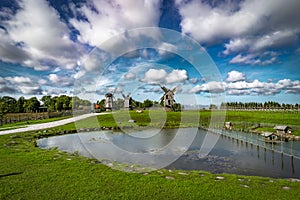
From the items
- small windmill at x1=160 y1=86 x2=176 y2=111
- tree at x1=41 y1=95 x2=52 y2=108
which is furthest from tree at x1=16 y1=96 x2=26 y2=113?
small windmill at x1=160 y1=86 x2=176 y2=111

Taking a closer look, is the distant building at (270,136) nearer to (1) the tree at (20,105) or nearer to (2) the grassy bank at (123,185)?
(2) the grassy bank at (123,185)

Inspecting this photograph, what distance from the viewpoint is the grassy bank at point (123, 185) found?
239 inches

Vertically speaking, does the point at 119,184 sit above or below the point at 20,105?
below

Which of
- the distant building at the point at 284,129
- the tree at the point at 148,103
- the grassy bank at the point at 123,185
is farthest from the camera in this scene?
the tree at the point at 148,103

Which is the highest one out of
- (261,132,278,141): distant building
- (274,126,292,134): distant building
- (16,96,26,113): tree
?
(16,96,26,113): tree

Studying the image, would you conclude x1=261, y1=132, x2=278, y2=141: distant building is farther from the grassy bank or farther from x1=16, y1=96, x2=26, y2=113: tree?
x1=16, y1=96, x2=26, y2=113: tree

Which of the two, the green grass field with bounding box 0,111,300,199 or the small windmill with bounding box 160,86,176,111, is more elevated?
the small windmill with bounding box 160,86,176,111

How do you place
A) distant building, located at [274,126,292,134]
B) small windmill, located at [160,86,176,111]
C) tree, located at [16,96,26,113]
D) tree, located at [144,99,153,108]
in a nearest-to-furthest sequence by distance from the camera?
1. distant building, located at [274,126,292,134]
2. small windmill, located at [160,86,176,111]
3. tree, located at [144,99,153,108]
4. tree, located at [16,96,26,113]

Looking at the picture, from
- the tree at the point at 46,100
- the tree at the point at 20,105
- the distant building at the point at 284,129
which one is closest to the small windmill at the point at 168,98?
the distant building at the point at 284,129

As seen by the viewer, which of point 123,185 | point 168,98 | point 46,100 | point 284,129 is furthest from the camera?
point 46,100

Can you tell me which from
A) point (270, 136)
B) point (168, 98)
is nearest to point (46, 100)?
point (168, 98)

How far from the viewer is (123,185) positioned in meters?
6.84

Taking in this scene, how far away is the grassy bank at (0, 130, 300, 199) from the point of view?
6.06 m

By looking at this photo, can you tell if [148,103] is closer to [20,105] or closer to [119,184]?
[20,105]
